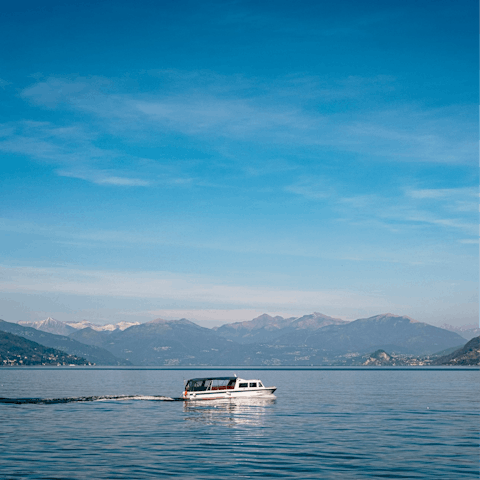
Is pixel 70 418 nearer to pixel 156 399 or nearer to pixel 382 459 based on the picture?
pixel 156 399

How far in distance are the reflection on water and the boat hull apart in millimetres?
925

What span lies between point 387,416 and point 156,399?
56.6 m

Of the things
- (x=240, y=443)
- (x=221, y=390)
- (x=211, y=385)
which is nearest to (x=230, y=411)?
(x=221, y=390)

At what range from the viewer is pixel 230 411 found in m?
97.4

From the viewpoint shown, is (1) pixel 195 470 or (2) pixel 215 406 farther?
(2) pixel 215 406

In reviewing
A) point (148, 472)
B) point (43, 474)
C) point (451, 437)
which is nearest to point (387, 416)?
point (451, 437)

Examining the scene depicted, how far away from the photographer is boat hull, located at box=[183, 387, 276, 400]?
379 feet

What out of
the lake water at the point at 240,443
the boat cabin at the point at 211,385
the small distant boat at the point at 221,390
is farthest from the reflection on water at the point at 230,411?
the boat cabin at the point at 211,385

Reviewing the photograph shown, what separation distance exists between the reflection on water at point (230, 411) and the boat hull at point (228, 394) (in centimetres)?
93

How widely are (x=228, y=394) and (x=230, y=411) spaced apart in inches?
870

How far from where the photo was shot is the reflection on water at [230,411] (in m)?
80.9

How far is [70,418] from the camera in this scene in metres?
81.3

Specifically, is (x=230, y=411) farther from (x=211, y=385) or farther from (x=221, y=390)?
(x=211, y=385)

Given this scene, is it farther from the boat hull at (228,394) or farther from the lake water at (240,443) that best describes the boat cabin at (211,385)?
the lake water at (240,443)
